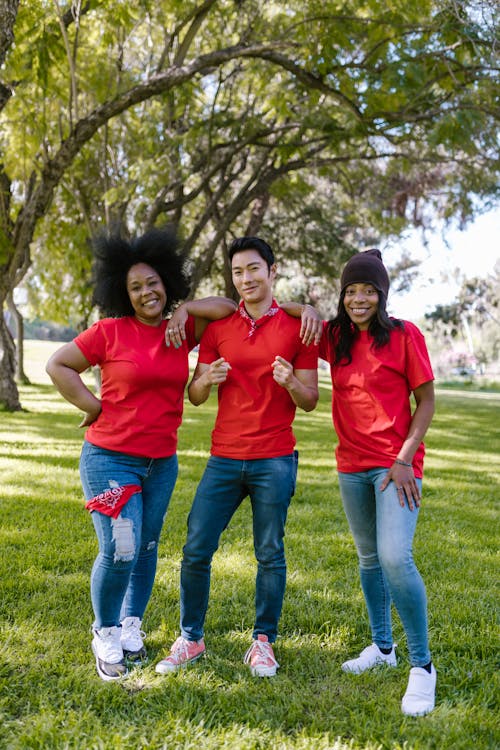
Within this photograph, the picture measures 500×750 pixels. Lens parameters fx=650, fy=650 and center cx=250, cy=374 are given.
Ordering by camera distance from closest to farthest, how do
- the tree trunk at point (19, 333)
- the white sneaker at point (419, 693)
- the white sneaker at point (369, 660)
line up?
the white sneaker at point (419, 693), the white sneaker at point (369, 660), the tree trunk at point (19, 333)

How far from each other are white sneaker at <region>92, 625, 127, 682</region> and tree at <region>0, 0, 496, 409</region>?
2.99 meters

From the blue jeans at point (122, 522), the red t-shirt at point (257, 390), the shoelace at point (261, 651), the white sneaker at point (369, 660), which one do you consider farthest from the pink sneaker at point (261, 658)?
the red t-shirt at point (257, 390)

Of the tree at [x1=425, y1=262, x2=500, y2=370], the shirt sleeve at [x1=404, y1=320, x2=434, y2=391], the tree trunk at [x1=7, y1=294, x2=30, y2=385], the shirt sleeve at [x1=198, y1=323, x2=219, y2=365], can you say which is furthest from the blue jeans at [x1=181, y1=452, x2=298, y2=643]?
the tree at [x1=425, y1=262, x2=500, y2=370]

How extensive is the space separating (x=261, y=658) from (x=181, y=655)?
0.38 m

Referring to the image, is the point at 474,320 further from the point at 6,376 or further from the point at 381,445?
the point at 381,445

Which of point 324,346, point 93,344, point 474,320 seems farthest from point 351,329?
point 474,320

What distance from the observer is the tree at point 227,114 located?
8453mm

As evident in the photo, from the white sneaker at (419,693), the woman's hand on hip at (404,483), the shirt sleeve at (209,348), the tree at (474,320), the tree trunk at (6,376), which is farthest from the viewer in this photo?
the tree at (474,320)

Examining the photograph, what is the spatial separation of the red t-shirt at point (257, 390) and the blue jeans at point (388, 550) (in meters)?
0.41

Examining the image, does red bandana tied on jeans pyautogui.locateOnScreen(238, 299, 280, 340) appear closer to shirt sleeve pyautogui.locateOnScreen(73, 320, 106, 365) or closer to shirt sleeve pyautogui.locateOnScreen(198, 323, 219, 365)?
shirt sleeve pyautogui.locateOnScreen(198, 323, 219, 365)

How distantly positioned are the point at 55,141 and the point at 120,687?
12.2 metres

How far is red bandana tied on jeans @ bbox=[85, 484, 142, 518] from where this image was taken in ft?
9.77

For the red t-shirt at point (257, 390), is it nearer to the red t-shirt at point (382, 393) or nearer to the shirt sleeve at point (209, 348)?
the shirt sleeve at point (209, 348)

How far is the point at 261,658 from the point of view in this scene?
3062 millimetres
